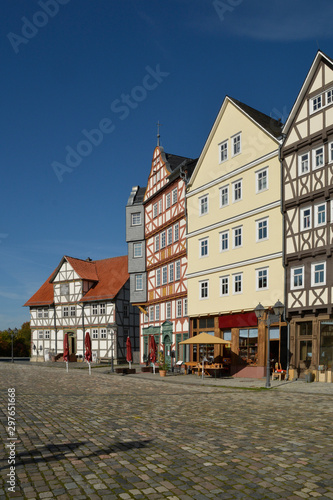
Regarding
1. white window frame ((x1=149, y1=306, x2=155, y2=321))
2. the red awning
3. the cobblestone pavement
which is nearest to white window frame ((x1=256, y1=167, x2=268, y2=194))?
the red awning

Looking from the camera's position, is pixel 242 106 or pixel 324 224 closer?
pixel 324 224

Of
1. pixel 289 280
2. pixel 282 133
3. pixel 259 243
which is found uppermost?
pixel 282 133

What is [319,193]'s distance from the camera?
26109mm

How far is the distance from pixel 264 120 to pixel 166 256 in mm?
14429

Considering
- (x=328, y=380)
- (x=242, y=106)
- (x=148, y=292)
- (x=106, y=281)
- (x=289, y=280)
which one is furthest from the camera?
(x=106, y=281)

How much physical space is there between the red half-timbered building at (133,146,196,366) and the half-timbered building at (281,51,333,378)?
12087 mm

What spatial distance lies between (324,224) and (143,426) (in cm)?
1756

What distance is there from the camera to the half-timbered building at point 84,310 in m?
55.4

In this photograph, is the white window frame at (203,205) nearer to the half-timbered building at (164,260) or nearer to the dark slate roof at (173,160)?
the half-timbered building at (164,260)

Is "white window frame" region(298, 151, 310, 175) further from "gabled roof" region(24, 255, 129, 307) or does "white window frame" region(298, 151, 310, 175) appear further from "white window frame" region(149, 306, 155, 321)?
"gabled roof" region(24, 255, 129, 307)

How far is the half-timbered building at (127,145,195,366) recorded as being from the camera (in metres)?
39.8

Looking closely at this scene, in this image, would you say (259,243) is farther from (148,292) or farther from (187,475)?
(187,475)

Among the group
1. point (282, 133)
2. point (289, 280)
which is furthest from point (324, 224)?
point (282, 133)

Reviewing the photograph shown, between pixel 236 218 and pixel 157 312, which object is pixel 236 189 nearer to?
pixel 236 218
